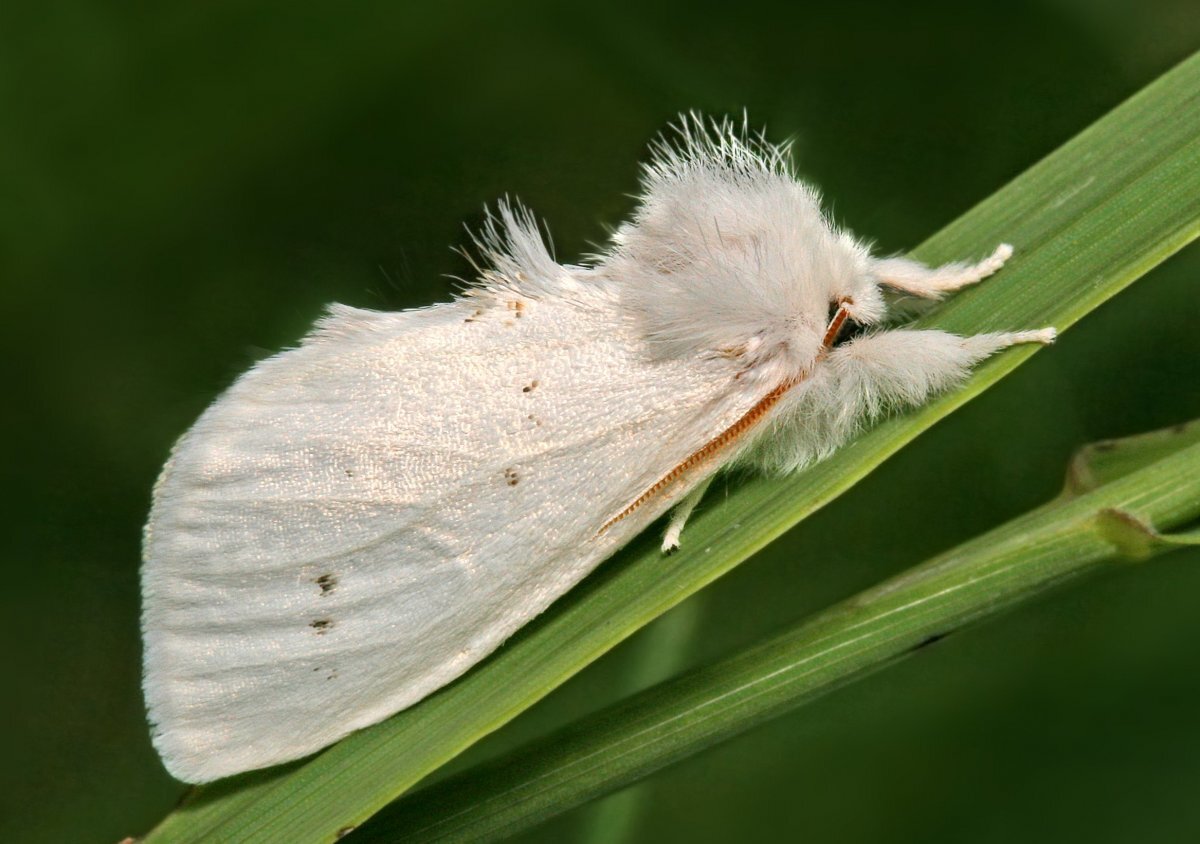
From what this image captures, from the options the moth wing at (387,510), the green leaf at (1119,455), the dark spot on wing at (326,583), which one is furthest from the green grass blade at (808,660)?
the dark spot on wing at (326,583)

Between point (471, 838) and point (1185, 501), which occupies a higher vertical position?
point (1185, 501)

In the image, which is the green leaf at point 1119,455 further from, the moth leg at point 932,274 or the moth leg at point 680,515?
the moth leg at point 680,515

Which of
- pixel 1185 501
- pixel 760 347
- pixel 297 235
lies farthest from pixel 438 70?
pixel 1185 501

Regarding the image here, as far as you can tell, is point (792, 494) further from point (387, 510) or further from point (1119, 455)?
point (387, 510)

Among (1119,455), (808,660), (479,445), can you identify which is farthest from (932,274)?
(479,445)

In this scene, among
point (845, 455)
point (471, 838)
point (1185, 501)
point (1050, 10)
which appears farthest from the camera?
point (1050, 10)

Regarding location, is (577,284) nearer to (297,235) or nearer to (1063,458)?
(297,235)
